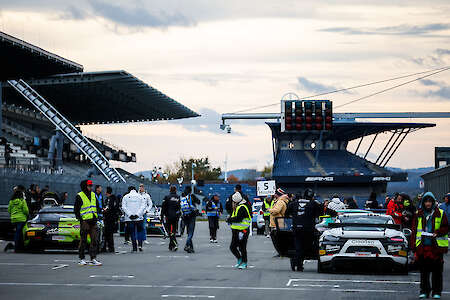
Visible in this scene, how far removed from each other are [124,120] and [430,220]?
261 feet

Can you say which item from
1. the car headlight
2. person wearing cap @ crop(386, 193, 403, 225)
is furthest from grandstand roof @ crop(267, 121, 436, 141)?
the car headlight

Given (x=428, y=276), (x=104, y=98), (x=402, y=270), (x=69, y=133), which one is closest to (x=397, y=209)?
(x=402, y=270)

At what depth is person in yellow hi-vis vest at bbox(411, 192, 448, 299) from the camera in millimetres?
12602

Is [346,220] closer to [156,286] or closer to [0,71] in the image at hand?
[156,286]

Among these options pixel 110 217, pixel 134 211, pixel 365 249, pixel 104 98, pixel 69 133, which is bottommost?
pixel 365 249

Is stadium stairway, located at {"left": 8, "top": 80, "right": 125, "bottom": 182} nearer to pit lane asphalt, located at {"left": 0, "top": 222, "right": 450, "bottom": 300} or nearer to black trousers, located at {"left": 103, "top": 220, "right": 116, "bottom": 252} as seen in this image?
black trousers, located at {"left": 103, "top": 220, "right": 116, "bottom": 252}

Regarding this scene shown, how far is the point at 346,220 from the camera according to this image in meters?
17.9

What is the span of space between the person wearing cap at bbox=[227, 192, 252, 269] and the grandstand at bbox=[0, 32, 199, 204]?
29.5 metres

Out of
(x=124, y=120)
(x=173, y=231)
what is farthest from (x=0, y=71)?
(x=124, y=120)

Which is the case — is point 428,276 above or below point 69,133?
below

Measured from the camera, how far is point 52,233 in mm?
21672

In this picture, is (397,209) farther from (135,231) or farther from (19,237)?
(19,237)

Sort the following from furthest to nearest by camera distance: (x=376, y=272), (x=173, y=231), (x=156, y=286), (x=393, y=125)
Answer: (x=393, y=125)
(x=173, y=231)
(x=376, y=272)
(x=156, y=286)

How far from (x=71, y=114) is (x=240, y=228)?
70.6 meters
